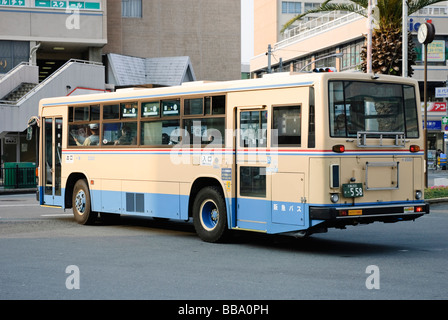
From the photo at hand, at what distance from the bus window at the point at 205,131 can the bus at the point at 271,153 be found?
20 mm

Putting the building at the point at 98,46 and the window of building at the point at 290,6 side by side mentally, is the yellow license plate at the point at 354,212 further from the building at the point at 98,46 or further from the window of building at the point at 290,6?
the window of building at the point at 290,6

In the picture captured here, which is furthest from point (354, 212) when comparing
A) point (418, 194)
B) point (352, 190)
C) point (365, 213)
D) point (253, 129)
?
point (253, 129)

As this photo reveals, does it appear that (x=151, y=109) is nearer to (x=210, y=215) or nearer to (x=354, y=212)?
(x=210, y=215)

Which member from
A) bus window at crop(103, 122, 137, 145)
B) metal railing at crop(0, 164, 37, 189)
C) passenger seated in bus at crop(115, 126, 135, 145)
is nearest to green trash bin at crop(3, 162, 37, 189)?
metal railing at crop(0, 164, 37, 189)

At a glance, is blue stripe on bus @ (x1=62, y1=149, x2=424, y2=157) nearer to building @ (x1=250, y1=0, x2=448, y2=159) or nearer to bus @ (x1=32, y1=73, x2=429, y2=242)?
bus @ (x1=32, y1=73, x2=429, y2=242)

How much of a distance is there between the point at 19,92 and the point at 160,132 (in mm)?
30352

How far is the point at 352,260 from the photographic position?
455 inches

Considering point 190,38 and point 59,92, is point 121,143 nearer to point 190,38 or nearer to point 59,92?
point 59,92

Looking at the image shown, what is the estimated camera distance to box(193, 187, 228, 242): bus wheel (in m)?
13.5

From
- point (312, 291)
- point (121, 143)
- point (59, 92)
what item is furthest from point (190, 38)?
point (312, 291)

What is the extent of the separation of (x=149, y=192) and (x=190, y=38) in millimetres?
43562

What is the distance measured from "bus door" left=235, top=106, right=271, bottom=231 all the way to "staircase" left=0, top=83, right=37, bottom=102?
31.6 meters

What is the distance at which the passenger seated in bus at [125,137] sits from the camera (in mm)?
15938

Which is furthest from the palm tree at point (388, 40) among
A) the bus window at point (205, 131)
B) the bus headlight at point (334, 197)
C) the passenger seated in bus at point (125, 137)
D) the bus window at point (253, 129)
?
the bus headlight at point (334, 197)
